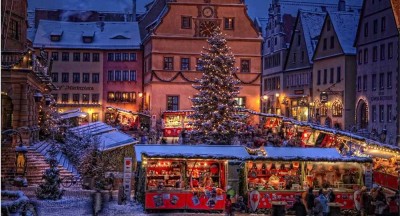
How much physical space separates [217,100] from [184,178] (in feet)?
41.6

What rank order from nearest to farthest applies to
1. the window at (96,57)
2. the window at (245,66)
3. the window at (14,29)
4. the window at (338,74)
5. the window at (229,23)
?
the window at (14,29) < the window at (229,23) < the window at (245,66) < the window at (338,74) < the window at (96,57)

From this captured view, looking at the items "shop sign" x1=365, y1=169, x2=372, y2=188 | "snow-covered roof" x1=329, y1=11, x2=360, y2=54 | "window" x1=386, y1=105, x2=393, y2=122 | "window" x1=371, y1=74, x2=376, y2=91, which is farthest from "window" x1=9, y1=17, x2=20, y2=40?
"snow-covered roof" x1=329, y1=11, x2=360, y2=54

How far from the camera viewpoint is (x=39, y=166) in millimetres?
27516

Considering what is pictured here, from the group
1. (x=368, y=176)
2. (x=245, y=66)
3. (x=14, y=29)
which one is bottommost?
(x=368, y=176)

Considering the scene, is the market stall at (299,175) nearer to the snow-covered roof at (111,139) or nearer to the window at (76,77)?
the snow-covered roof at (111,139)

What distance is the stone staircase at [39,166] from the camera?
87.6 ft

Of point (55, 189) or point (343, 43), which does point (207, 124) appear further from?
point (343, 43)

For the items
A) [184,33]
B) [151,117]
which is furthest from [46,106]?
[184,33]

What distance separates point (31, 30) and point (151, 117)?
21924mm

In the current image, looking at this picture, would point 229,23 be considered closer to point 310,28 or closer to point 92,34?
point 310,28

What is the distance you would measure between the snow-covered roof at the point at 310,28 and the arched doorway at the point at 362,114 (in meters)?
11.0

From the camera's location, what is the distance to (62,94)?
60.8 metres

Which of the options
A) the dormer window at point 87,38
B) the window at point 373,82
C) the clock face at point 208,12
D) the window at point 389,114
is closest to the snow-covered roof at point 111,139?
the clock face at point 208,12

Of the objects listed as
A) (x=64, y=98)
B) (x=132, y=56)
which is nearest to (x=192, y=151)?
(x=132, y=56)
